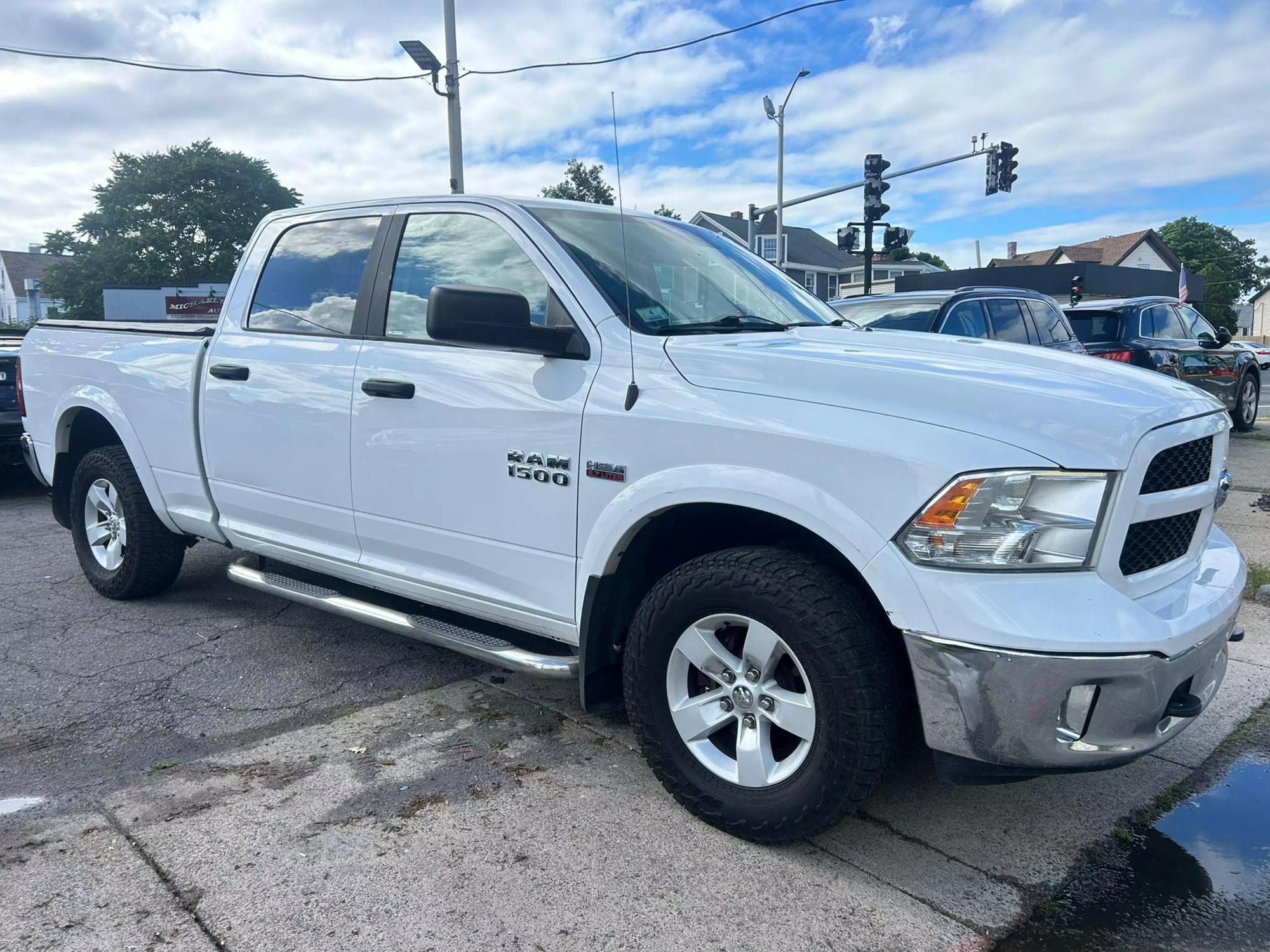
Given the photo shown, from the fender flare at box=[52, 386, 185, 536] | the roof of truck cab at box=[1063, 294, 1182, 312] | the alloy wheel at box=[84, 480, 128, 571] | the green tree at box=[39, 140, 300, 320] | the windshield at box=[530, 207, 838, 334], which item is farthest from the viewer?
the green tree at box=[39, 140, 300, 320]

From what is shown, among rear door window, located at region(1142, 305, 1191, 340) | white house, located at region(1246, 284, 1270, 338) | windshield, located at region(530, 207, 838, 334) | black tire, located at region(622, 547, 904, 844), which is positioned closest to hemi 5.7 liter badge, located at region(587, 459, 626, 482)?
black tire, located at region(622, 547, 904, 844)

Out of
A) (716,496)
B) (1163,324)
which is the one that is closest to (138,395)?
(716,496)

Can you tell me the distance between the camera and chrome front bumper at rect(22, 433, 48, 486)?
5605mm

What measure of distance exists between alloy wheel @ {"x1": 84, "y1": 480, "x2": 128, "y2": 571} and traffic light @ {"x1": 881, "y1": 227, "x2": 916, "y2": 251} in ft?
53.4

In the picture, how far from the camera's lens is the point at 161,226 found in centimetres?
5244

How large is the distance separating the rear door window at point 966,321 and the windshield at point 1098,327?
3.18 meters

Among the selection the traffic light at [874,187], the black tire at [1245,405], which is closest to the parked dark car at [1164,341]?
the black tire at [1245,405]

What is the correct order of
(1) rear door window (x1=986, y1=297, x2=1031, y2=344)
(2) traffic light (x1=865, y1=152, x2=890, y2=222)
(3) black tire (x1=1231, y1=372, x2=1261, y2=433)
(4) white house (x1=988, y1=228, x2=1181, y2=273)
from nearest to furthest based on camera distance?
(1) rear door window (x1=986, y1=297, x2=1031, y2=344) < (3) black tire (x1=1231, y1=372, x2=1261, y2=433) < (2) traffic light (x1=865, y1=152, x2=890, y2=222) < (4) white house (x1=988, y1=228, x2=1181, y2=273)

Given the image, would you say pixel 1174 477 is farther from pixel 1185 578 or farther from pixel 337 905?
pixel 337 905

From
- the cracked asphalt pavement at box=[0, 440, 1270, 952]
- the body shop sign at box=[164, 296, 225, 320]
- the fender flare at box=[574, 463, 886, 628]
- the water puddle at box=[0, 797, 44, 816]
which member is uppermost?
the body shop sign at box=[164, 296, 225, 320]

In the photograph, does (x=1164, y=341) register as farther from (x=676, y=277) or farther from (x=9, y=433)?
(x=9, y=433)

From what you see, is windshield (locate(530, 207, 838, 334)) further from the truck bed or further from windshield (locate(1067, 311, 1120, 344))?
windshield (locate(1067, 311, 1120, 344))

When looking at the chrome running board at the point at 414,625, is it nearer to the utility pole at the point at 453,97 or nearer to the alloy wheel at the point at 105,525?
the alloy wheel at the point at 105,525

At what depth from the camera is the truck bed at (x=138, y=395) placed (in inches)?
179
